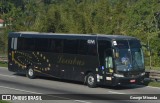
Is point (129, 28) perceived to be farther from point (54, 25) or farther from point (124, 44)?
point (124, 44)

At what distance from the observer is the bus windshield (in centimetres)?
2303

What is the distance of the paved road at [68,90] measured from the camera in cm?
2000

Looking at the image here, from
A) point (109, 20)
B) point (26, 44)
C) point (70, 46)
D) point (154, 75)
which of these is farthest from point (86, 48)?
point (109, 20)

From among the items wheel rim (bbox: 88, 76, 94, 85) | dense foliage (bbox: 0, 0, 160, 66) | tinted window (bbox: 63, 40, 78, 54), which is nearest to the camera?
wheel rim (bbox: 88, 76, 94, 85)

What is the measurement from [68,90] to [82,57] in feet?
9.12

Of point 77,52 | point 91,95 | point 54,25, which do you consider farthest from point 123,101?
point 54,25

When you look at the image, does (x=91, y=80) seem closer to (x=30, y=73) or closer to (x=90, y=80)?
(x=90, y=80)

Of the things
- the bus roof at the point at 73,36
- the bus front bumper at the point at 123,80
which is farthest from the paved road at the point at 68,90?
the bus roof at the point at 73,36

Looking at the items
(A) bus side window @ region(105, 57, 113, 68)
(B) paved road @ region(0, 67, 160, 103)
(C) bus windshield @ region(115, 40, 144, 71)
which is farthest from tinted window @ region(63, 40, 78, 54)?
(C) bus windshield @ region(115, 40, 144, 71)

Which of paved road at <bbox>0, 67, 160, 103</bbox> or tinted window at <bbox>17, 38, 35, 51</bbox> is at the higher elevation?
tinted window at <bbox>17, 38, 35, 51</bbox>

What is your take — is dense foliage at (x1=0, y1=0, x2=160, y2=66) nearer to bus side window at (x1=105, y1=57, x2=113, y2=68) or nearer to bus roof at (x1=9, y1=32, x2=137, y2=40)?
bus roof at (x1=9, y1=32, x2=137, y2=40)

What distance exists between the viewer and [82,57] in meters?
25.0

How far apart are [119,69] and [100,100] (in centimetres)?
386

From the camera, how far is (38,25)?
4912 cm
